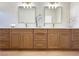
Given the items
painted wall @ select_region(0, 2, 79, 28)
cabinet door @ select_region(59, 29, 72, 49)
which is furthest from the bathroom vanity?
painted wall @ select_region(0, 2, 79, 28)

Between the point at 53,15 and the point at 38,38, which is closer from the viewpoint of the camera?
the point at 38,38

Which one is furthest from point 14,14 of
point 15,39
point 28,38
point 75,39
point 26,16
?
point 75,39

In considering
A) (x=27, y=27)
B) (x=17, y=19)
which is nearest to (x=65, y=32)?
(x=27, y=27)

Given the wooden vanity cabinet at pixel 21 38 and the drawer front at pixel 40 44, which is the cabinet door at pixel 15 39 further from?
the drawer front at pixel 40 44

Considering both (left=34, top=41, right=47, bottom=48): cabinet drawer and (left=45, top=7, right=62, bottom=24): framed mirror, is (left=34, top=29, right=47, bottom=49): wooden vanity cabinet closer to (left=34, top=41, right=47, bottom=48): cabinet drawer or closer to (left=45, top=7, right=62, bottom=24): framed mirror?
(left=34, top=41, right=47, bottom=48): cabinet drawer

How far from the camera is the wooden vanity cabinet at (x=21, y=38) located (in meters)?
6.53

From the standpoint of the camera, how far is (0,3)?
7082 mm

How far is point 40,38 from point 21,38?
75 centimetres

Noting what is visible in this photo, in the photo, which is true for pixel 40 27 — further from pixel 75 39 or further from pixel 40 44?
pixel 75 39

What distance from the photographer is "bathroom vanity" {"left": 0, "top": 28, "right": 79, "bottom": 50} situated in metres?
6.53

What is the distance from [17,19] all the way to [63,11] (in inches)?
78.9

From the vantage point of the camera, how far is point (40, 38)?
6.54m

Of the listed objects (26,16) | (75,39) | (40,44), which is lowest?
(40,44)

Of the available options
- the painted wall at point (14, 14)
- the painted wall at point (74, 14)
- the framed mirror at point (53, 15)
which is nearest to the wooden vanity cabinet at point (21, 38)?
the painted wall at point (14, 14)
